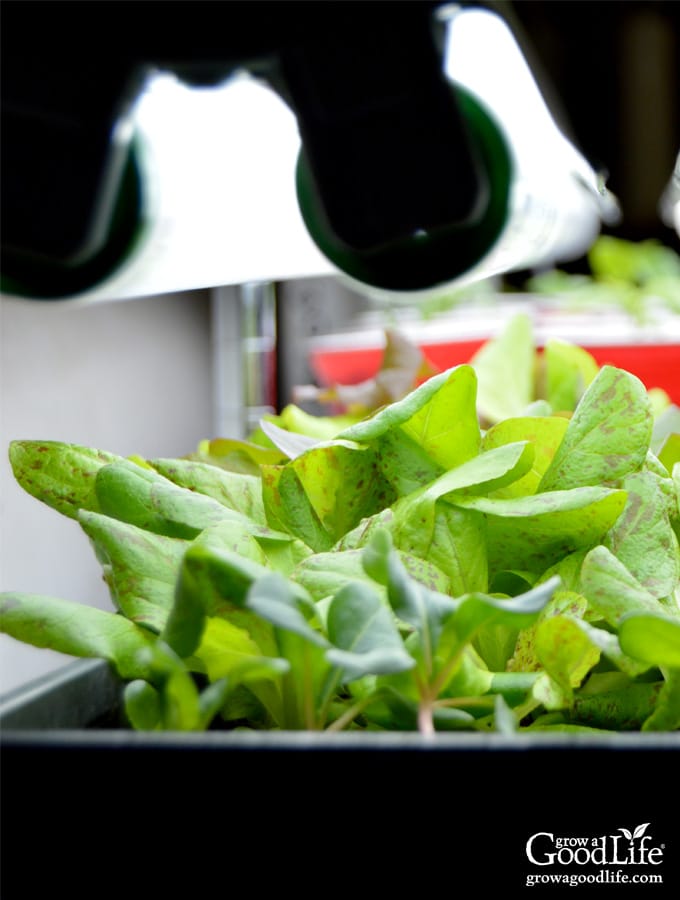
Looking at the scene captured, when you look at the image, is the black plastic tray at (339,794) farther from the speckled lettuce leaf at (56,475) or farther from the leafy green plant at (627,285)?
the leafy green plant at (627,285)

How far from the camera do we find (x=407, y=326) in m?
1.11

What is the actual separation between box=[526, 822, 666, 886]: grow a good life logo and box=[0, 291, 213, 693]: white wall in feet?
0.54

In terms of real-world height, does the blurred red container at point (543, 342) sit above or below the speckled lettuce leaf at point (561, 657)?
below

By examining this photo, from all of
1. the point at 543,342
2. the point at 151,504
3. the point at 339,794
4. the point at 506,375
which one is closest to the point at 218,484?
the point at 151,504

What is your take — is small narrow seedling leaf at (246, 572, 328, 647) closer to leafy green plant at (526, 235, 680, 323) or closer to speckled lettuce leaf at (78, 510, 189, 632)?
speckled lettuce leaf at (78, 510, 189, 632)

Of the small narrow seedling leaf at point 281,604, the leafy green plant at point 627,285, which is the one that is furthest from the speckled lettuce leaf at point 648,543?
the leafy green plant at point 627,285

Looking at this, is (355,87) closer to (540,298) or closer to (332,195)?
(332,195)

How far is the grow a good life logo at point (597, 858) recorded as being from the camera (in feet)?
0.61

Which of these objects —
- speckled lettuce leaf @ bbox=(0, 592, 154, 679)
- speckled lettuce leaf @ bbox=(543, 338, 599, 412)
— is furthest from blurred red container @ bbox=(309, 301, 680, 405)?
speckled lettuce leaf @ bbox=(0, 592, 154, 679)

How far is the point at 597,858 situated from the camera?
0.63 ft

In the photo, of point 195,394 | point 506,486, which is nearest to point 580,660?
point 506,486

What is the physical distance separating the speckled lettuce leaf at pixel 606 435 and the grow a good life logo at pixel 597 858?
11 centimetres

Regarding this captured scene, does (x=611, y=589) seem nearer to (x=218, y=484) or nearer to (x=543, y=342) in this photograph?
(x=218, y=484)

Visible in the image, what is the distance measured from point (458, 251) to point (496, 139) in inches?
1.2
